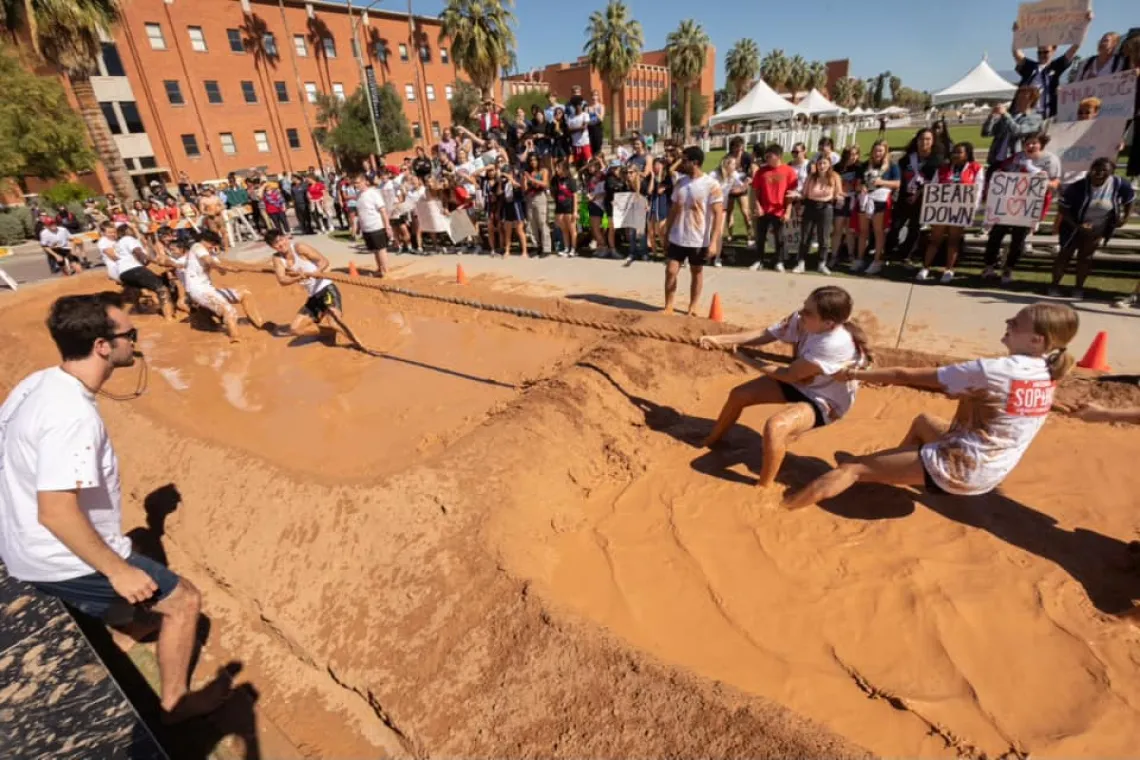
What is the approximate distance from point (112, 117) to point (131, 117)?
93 centimetres

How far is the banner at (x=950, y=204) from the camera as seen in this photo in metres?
7.89

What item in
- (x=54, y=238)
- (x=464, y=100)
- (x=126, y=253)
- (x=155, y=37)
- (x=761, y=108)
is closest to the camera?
(x=126, y=253)

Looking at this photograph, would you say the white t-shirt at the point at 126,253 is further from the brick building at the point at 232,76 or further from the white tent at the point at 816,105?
the white tent at the point at 816,105

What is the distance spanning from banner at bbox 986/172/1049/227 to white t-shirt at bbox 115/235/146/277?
14.2 m

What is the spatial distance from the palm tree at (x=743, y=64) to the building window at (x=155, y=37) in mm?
53650

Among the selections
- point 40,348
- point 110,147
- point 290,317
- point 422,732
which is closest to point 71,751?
point 422,732

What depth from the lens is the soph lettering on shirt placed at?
10.5 feet

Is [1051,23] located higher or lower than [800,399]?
higher

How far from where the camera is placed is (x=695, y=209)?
7.17 m

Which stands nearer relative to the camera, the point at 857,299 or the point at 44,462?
the point at 44,462

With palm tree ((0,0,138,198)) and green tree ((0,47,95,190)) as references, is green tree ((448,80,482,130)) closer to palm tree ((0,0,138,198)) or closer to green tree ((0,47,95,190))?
green tree ((0,47,95,190))

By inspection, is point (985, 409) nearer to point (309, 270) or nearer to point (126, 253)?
point (309, 270)

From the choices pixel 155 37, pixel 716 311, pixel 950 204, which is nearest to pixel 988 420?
pixel 716 311

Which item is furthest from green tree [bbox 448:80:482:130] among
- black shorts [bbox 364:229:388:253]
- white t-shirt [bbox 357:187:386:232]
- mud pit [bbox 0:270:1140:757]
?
mud pit [bbox 0:270:1140:757]
